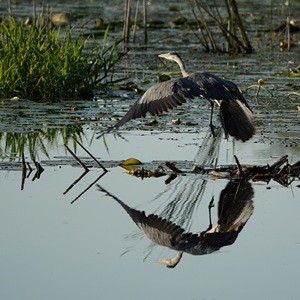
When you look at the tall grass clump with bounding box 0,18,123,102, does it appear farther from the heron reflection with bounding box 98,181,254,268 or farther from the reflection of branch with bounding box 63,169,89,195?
the heron reflection with bounding box 98,181,254,268

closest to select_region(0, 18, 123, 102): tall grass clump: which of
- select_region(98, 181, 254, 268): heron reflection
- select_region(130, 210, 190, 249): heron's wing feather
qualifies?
select_region(98, 181, 254, 268): heron reflection

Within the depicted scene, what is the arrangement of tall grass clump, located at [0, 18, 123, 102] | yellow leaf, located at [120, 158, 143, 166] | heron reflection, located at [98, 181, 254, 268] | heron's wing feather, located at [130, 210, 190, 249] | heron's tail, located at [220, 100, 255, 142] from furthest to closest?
tall grass clump, located at [0, 18, 123, 102] → heron's tail, located at [220, 100, 255, 142] → yellow leaf, located at [120, 158, 143, 166] → heron's wing feather, located at [130, 210, 190, 249] → heron reflection, located at [98, 181, 254, 268]

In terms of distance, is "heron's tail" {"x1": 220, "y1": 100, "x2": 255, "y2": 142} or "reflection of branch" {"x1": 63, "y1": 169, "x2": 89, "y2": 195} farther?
"heron's tail" {"x1": 220, "y1": 100, "x2": 255, "y2": 142}

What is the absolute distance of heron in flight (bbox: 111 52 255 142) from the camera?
20.6 feet

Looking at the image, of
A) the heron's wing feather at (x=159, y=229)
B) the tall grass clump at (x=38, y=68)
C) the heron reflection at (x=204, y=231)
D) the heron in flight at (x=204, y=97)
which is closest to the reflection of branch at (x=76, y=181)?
the heron reflection at (x=204, y=231)

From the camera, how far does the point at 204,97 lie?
6688 millimetres

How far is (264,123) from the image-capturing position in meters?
8.16

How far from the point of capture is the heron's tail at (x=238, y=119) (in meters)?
6.95

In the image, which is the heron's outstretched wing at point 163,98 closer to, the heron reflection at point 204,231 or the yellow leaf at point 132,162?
the yellow leaf at point 132,162

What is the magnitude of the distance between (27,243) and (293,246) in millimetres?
1351

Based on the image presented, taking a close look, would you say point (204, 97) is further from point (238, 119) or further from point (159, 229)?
Answer: point (159, 229)

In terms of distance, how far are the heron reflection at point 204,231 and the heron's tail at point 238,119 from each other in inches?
58.3

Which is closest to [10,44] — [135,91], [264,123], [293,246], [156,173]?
[135,91]

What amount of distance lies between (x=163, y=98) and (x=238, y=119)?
3.23 feet
